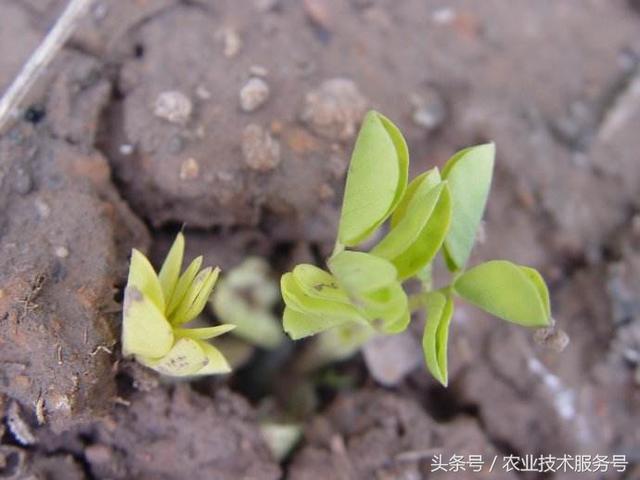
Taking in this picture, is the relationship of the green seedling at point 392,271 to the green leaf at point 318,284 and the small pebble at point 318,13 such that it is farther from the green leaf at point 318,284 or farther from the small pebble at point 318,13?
the small pebble at point 318,13

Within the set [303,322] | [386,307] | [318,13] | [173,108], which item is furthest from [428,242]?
[318,13]

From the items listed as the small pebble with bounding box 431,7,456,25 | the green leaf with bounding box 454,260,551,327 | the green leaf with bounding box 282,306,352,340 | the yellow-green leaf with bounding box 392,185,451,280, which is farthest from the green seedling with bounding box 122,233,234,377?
the small pebble with bounding box 431,7,456,25

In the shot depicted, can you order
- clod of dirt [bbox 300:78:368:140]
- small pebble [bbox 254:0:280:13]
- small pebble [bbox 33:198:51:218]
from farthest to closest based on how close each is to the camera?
small pebble [bbox 254:0:280:13], clod of dirt [bbox 300:78:368:140], small pebble [bbox 33:198:51:218]

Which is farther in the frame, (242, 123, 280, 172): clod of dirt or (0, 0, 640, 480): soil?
(242, 123, 280, 172): clod of dirt

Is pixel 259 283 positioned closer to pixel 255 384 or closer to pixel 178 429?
pixel 255 384

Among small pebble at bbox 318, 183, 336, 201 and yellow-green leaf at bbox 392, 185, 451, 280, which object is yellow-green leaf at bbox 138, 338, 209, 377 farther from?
small pebble at bbox 318, 183, 336, 201

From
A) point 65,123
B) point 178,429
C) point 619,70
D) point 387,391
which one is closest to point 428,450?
point 387,391

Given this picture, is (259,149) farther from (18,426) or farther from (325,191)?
(18,426)
